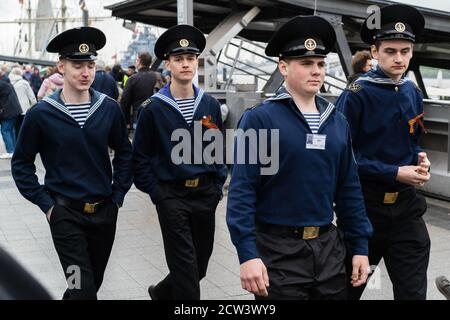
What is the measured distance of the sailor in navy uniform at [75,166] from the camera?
4109 millimetres

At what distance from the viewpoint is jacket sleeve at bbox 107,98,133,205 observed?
445 cm

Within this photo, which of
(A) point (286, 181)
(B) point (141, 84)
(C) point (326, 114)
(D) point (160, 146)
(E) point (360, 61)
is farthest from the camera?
(B) point (141, 84)

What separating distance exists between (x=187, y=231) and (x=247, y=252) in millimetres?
1449

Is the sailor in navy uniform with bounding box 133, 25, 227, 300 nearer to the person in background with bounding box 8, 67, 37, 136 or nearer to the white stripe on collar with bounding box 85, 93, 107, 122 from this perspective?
the white stripe on collar with bounding box 85, 93, 107, 122

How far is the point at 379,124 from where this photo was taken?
4055mm

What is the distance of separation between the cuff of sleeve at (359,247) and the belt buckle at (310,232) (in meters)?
0.27

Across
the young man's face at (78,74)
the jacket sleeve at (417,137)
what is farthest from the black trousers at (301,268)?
the young man's face at (78,74)

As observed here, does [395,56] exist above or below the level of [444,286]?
above

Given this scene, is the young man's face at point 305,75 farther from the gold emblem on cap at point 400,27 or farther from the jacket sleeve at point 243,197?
the gold emblem on cap at point 400,27

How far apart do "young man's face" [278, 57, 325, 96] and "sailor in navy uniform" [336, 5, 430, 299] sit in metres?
0.81

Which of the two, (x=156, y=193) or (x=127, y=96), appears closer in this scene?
(x=156, y=193)

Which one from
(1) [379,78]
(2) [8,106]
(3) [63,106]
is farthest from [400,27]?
(2) [8,106]

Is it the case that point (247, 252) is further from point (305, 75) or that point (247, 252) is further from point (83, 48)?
point (83, 48)
